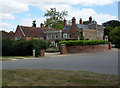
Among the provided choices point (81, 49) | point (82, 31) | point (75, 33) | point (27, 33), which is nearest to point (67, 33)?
point (75, 33)

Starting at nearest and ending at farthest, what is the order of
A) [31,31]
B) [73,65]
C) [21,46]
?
[73,65] → [21,46] → [31,31]

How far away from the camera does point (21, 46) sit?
27.5 m

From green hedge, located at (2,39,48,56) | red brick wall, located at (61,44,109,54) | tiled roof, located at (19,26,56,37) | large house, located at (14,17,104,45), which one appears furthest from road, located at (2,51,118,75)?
tiled roof, located at (19,26,56,37)

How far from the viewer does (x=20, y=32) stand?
58.4 m

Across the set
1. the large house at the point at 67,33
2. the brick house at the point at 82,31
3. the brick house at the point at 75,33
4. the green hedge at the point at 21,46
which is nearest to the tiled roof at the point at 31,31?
the large house at the point at 67,33

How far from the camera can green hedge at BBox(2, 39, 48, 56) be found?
88.5 ft

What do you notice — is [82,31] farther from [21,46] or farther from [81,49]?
[21,46]

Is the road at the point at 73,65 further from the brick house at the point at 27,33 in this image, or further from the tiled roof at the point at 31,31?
the tiled roof at the point at 31,31

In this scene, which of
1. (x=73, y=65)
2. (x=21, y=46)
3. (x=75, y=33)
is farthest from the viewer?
(x=75, y=33)

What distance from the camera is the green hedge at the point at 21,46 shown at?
26984 millimetres

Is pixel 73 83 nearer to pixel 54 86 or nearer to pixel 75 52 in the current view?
pixel 54 86

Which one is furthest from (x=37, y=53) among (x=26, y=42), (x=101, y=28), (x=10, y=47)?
(x=101, y=28)

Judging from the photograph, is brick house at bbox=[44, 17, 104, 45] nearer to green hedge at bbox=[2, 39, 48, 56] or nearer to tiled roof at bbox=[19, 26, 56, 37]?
tiled roof at bbox=[19, 26, 56, 37]

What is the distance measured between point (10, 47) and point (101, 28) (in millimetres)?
42172
